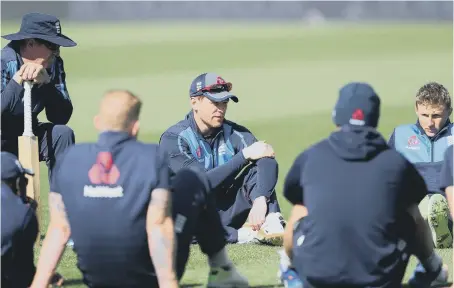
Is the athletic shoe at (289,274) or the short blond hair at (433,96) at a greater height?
the short blond hair at (433,96)

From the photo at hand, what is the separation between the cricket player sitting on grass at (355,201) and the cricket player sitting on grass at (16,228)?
4.94 feet

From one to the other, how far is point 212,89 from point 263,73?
19888 millimetres

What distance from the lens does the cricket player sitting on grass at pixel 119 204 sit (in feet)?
19.4

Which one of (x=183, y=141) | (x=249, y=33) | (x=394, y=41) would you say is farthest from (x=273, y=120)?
(x=249, y=33)

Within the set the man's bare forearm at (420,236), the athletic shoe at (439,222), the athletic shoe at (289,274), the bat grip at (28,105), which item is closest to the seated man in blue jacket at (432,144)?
the athletic shoe at (439,222)

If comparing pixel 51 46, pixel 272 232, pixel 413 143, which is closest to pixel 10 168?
pixel 51 46

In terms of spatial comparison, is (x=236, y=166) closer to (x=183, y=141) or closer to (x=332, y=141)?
(x=183, y=141)

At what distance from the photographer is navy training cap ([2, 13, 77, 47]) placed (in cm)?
870

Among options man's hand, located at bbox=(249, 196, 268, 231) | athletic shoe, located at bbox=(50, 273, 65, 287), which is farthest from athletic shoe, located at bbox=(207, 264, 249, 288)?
man's hand, located at bbox=(249, 196, 268, 231)

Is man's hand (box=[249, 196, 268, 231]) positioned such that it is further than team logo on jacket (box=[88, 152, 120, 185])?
Yes

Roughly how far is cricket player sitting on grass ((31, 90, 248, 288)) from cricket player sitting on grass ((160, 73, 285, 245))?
2.49 m

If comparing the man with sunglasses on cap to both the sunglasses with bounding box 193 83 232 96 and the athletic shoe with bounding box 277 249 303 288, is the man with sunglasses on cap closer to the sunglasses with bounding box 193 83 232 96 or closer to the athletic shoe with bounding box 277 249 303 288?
the sunglasses with bounding box 193 83 232 96

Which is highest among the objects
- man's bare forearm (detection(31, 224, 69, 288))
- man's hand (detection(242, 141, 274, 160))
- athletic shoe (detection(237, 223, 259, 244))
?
man's hand (detection(242, 141, 274, 160))

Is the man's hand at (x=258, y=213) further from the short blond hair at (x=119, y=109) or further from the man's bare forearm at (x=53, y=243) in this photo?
the short blond hair at (x=119, y=109)
